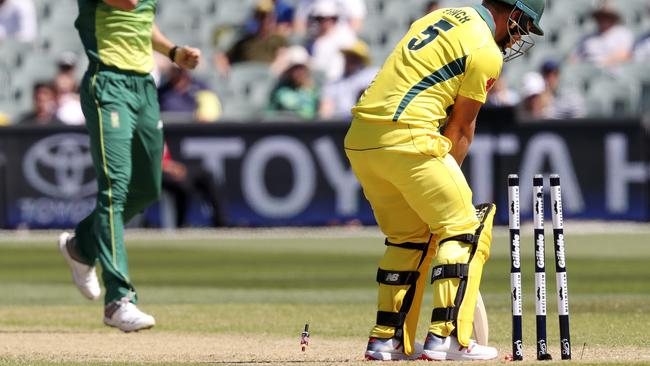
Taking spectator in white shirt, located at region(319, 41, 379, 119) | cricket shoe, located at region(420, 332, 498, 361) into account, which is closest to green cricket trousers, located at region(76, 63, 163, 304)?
cricket shoe, located at region(420, 332, 498, 361)

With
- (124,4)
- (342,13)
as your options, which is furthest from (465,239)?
(342,13)

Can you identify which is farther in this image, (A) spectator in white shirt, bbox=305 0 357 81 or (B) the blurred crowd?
(A) spectator in white shirt, bbox=305 0 357 81

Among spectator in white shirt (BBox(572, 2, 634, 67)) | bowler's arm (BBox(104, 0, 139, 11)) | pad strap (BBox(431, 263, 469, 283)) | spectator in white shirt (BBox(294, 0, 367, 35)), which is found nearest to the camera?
pad strap (BBox(431, 263, 469, 283))

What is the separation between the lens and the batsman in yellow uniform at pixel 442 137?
653cm

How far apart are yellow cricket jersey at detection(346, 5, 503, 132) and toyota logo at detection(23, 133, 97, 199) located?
1115 centimetres

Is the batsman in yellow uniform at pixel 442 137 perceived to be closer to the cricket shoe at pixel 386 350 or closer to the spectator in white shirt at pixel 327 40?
the cricket shoe at pixel 386 350

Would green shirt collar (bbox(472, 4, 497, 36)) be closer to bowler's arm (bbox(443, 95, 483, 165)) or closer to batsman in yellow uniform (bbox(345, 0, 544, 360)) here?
batsman in yellow uniform (bbox(345, 0, 544, 360))

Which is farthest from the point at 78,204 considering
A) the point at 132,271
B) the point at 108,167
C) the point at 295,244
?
the point at 108,167

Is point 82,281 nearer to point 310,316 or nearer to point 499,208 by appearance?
point 310,316

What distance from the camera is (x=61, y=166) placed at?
17562 millimetres

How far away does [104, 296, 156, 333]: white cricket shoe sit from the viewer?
8344 millimetres

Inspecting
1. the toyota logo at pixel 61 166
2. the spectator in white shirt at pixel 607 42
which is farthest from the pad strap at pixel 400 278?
the spectator in white shirt at pixel 607 42

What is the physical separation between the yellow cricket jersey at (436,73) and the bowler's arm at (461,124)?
0.04 metres

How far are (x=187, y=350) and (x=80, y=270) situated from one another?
1.62 meters
